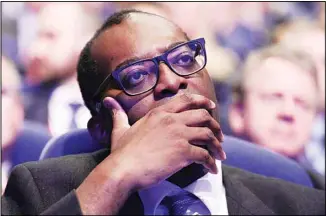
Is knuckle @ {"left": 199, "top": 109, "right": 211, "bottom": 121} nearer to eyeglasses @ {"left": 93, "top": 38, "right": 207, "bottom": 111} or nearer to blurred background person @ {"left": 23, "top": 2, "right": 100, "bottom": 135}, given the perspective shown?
eyeglasses @ {"left": 93, "top": 38, "right": 207, "bottom": 111}

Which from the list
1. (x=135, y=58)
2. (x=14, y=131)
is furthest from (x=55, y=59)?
(x=135, y=58)

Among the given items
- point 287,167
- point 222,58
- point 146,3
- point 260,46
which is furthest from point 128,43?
point 260,46

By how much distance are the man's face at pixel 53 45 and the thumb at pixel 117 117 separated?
550mm

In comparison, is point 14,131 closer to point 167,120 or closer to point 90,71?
point 90,71

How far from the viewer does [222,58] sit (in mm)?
1432

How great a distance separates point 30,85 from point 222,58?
0.56 metres

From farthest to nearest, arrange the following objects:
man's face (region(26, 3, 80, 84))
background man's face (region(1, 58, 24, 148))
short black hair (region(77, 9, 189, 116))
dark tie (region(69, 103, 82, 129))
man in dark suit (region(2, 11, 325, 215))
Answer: man's face (region(26, 3, 80, 84)) → dark tie (region(69, 103, 82, 129)) → background man's face (region(1, 58, 24, 148)) → short black hair (region(77, 9, 189, 116)) → man in dark suit (region(2, 11, 325, 215))

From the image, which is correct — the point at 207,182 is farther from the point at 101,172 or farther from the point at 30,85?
the point at 30,85

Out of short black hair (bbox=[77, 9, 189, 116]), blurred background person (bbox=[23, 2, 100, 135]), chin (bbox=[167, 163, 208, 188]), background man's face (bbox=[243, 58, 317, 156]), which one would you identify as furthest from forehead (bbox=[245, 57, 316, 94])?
chin (bbox=[167, 163, 208, 188])

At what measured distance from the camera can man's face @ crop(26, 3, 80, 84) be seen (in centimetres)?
131

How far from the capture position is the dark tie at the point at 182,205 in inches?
29.8

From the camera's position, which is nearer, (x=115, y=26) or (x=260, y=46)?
(x=115, y=26)

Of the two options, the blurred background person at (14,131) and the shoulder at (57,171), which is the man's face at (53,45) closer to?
the blurred background person at (14,131)

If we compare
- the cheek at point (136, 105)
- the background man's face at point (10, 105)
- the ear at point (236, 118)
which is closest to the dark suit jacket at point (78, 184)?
the cheek at point (136, 105)
